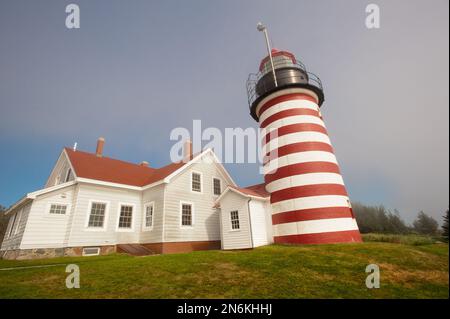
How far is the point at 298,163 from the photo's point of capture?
12898 mm

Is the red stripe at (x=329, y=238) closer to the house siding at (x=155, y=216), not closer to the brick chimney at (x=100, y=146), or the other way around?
the house siding at (x=155, y=216)

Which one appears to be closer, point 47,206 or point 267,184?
point 47,206

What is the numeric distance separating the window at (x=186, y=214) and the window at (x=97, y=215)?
518 cm

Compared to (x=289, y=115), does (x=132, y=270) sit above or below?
below

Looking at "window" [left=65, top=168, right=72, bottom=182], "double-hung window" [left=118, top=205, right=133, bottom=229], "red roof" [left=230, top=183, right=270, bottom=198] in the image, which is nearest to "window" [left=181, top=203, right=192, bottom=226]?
"double-hung window" [left=118, top=205, right=133, bottom=229]

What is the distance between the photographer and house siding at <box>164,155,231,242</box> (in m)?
15.2

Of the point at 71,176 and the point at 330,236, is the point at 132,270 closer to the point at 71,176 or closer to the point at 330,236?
the point at 330,236

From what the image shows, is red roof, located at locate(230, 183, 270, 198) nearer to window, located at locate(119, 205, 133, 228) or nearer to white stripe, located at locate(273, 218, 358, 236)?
white stripe, located at locate(273, 218, 358, 236)

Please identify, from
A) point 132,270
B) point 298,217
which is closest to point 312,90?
point 298,217

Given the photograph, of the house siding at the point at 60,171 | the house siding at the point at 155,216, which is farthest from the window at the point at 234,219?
the house siding at the point at 60,171

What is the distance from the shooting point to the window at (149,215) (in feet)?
51.1

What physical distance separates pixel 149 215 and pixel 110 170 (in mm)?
4939

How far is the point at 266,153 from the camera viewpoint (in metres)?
14.8
